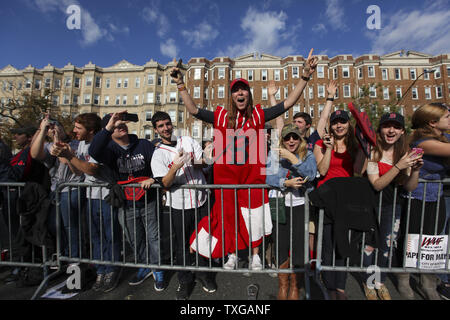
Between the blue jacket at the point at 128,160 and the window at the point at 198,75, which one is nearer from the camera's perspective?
the blue jacket at the point at 128,160

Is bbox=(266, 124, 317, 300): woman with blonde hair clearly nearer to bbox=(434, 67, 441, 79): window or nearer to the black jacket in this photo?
the black jacket

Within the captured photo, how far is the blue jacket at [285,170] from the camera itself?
7.80 ft

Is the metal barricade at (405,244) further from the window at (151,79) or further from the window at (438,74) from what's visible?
the window at (438,74)

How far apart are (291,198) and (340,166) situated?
29.7 inches

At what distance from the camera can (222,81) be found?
3275 centimetres

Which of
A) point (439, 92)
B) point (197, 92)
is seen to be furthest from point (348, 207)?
point (439, 92)

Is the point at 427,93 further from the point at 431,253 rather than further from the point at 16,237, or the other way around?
the point at 16,237

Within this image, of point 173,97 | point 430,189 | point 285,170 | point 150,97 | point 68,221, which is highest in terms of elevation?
point 150,97

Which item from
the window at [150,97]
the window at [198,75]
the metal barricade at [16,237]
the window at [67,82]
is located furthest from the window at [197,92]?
the metal barricade at [16,237]

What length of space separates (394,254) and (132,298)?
11.0ft

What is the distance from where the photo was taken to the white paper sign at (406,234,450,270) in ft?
7.70

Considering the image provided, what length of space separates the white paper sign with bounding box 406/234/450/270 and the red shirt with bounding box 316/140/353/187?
1.06 m

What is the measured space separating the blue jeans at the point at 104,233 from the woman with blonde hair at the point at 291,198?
7.32ft
